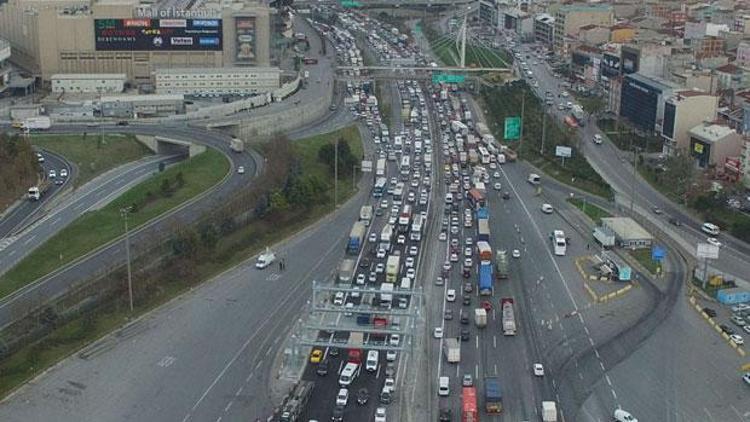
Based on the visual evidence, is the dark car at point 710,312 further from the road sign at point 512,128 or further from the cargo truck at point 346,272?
the road sign at point 512,128

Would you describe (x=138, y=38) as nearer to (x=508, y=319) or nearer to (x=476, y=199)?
(x=476, y=199)

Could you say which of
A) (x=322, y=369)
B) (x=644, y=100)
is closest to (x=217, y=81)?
(x=644, y=100)

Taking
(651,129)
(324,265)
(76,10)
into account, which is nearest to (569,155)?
(651,129)

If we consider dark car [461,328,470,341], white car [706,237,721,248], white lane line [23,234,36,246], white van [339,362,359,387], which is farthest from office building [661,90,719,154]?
white lane line [23,234,36,246]

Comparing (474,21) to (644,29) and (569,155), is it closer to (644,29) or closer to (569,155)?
(644,29)

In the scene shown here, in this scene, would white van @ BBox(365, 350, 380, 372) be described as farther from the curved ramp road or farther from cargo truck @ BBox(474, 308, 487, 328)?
the curved ramp road

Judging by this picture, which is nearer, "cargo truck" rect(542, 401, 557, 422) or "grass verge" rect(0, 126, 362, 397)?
"cargo truck" rect(542, 401, 557, 422)
